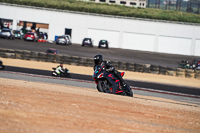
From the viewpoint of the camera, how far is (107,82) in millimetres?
11820

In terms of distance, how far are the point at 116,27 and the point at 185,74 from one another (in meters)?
28.0

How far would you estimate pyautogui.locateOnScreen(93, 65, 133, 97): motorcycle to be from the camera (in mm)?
11609

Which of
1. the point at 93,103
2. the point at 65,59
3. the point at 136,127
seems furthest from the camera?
the point at 65,59

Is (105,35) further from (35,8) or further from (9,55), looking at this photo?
(9,55)

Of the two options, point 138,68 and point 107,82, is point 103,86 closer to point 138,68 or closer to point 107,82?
point 107,82

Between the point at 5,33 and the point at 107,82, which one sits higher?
the point at 5,33

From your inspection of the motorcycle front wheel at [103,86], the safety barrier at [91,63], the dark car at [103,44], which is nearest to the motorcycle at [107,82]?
the motorcycle front wheel at [103,86]

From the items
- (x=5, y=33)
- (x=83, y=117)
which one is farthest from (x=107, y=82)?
(x=5, y=33)

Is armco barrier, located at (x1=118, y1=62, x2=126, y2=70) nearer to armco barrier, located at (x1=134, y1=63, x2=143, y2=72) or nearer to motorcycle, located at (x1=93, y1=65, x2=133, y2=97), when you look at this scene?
armco barrier, located at (x1=134, y1=63, x2=143, y2=72)

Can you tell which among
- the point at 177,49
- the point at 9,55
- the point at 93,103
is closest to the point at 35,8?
the point at 177,49

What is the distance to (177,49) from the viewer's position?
179 feet

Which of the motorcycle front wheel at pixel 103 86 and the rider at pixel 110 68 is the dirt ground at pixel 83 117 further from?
the motorcycle front wheel at pixel 103 86

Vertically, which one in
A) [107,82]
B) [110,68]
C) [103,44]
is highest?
[103,44]

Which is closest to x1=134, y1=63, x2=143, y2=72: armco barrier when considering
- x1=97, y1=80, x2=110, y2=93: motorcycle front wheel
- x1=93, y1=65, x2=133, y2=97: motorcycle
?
x1=93, y1=65, x2=133, y2=97: motorcycle
